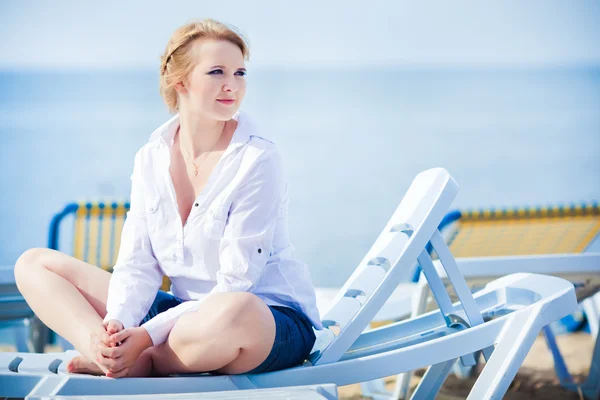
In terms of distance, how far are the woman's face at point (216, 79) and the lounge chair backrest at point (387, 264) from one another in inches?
20.1

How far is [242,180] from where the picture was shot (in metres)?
1.70

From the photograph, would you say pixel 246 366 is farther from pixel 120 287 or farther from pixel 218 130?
pixel 218 130

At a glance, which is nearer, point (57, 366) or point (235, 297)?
point (235, 297)

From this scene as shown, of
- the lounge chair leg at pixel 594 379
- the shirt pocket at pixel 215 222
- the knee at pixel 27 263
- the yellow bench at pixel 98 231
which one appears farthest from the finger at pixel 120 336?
the lounge chair leg at pixel 594 379

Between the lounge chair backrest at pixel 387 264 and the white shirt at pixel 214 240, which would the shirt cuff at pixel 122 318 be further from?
the lounge chair backrest at pixel 387 264

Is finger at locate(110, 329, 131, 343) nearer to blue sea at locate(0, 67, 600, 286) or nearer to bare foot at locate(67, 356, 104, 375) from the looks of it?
bare foot at locate(67, 356, 104, 375)

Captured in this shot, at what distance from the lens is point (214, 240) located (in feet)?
5.60

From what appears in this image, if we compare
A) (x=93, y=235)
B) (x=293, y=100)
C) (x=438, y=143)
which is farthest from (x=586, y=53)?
(x=93, y=235)

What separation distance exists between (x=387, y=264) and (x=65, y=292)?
753mm

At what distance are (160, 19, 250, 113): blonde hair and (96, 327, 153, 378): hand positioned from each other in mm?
567

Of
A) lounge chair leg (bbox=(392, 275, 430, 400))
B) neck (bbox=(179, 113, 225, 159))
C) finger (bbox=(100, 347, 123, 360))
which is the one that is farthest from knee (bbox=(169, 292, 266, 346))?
lounge chair leg (bbox=(392, 275, 430, 400))

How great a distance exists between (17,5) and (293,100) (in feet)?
42.3

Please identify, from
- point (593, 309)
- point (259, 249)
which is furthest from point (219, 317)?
point (593, 309)

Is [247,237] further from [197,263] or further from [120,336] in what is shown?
[120,336]
